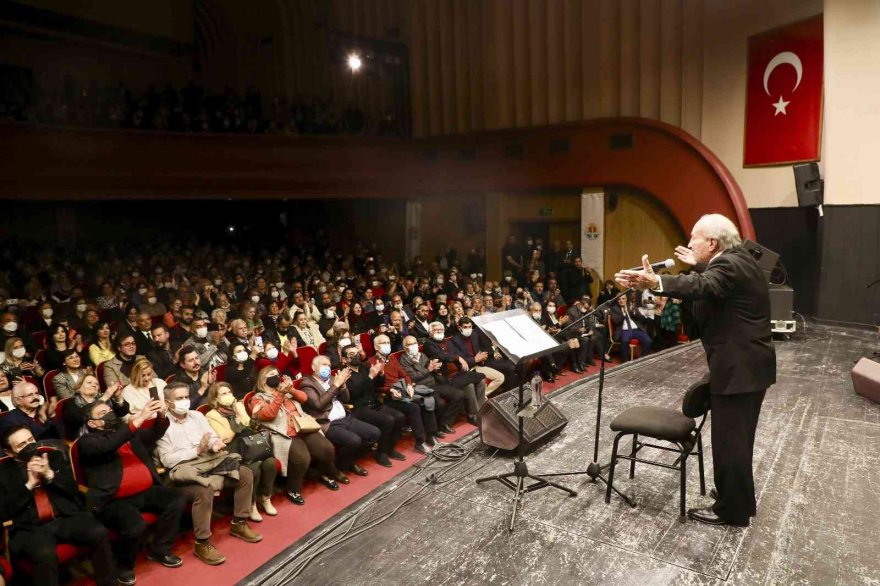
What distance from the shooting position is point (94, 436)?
11.5ft

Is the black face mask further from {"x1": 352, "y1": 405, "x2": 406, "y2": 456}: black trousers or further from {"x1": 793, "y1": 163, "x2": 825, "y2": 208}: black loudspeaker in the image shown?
{"x1": 793, "y1": 163, "x2": 825, "y2": 208}: black loudspeaker

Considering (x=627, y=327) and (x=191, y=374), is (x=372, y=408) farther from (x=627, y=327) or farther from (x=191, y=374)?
(x=627, y=327)

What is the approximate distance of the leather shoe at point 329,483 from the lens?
4.63 metres

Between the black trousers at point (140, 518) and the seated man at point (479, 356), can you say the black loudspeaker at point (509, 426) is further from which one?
the seated man at point (479, 356)

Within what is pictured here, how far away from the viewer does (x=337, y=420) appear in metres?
4.91

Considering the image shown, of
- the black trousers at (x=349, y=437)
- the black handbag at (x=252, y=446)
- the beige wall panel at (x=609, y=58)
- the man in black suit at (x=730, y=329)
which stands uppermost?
the beige wall panel at (x=609, y=58)

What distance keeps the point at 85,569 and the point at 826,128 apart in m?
9.20

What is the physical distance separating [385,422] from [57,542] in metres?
2.45

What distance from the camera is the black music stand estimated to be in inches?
130

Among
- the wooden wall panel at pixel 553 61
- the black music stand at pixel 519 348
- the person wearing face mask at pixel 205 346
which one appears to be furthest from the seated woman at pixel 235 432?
the wooden wall panel at pixel 553 61

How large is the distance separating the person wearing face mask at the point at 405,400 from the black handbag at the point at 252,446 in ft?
4.62

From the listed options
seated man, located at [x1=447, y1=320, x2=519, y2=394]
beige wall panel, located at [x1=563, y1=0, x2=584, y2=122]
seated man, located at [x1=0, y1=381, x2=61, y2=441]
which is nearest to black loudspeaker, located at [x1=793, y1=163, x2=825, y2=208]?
beige wall panel, located at [x1=563, y1=0, x2=584, y2=122]

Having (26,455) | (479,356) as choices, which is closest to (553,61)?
(479,356)

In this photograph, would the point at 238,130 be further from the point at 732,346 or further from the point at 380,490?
the point at 732,346
